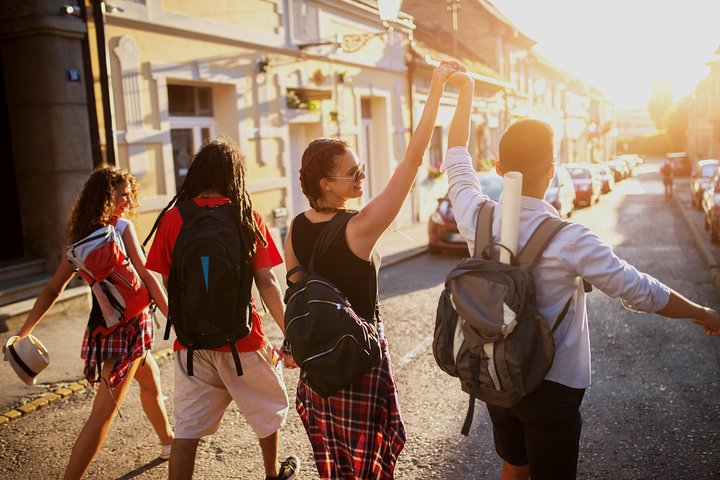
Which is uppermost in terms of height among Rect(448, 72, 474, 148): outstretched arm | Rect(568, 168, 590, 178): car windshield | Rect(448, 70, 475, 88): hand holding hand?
Rect(448, 70, 475, 88): hand holding hand

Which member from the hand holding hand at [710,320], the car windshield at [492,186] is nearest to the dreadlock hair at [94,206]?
the hand holding hand at [710,320]

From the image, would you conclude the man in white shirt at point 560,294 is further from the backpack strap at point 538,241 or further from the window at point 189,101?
the window at point 189,101

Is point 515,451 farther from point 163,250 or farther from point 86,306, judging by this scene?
point 86,306

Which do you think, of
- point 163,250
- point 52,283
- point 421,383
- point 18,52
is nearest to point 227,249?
point 163,250

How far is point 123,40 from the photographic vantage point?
8.77m

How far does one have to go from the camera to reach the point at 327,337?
2.34 meters

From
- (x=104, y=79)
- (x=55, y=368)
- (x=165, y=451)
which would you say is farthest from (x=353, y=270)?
(x=104, y=79)

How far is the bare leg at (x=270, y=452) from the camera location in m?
3.26

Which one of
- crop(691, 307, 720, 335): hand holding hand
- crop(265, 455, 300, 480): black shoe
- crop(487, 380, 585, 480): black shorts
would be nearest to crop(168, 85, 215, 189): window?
crop(265, 455, 300, 480): black shoe

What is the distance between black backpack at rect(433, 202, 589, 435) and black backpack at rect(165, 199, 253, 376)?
989 mm

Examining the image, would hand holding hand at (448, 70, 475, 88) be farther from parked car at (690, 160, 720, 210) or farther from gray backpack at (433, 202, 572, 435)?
parked car at (690, 160, 720, 210)

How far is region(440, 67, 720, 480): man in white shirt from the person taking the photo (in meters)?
2.20

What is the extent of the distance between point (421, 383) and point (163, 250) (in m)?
2.94

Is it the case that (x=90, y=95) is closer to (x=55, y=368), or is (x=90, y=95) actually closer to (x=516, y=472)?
(x=55, y=368)
